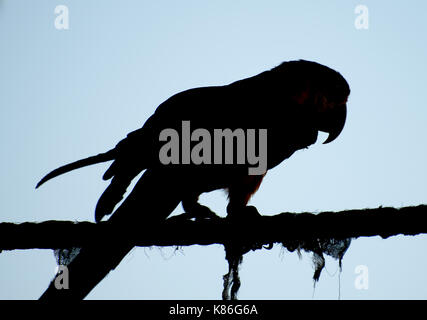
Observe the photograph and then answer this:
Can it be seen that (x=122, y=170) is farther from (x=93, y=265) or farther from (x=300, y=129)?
(x=300, y=129)

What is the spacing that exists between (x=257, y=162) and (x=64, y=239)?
8.02ft

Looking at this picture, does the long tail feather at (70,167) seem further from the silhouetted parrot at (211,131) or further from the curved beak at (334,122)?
the curved beak at (334,122)

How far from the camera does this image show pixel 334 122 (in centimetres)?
627

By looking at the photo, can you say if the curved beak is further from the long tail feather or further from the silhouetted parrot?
the long tail feather

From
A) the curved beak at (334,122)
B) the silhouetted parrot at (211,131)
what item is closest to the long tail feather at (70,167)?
the silhouetted parrot at (211,131)

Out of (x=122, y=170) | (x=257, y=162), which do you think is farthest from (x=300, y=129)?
(x=122, y=170)

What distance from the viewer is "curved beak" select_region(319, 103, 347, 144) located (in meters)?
6.16

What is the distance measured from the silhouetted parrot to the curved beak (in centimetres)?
1

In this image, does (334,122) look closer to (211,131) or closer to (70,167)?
(211,131)

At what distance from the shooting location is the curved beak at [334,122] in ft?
20.2

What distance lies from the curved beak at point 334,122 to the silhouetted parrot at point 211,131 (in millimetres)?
12
